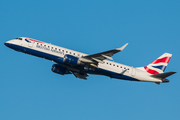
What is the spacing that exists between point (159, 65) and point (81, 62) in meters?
17.3

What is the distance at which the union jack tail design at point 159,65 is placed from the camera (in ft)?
174

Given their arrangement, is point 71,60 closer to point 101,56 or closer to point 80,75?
point 101,56

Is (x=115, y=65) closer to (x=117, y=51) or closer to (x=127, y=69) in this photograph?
(x=127, y=69)

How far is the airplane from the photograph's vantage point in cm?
4728

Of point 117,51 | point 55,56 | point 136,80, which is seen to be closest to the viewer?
point 117,51

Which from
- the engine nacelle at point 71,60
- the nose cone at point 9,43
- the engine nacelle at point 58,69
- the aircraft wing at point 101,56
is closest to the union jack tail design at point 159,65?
the aircraft wing at point 101,56

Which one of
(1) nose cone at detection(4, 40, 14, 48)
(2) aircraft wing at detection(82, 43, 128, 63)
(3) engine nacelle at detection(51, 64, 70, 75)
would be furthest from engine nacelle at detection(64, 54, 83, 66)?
(1) nose cone at detection(4, 40, 14, 48)

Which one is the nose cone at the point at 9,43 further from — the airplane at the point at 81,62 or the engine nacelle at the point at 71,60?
the engine nacelle at the point at 71,60

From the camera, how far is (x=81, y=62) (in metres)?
47.5

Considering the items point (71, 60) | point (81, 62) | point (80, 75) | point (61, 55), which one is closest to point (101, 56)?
point (81, 62)

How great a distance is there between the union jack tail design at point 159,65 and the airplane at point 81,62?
0.75 meters

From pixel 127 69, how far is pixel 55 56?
1422 cm

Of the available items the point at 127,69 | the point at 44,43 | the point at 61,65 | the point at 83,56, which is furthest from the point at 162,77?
the point at 44,43

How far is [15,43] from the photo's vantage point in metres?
48.8
